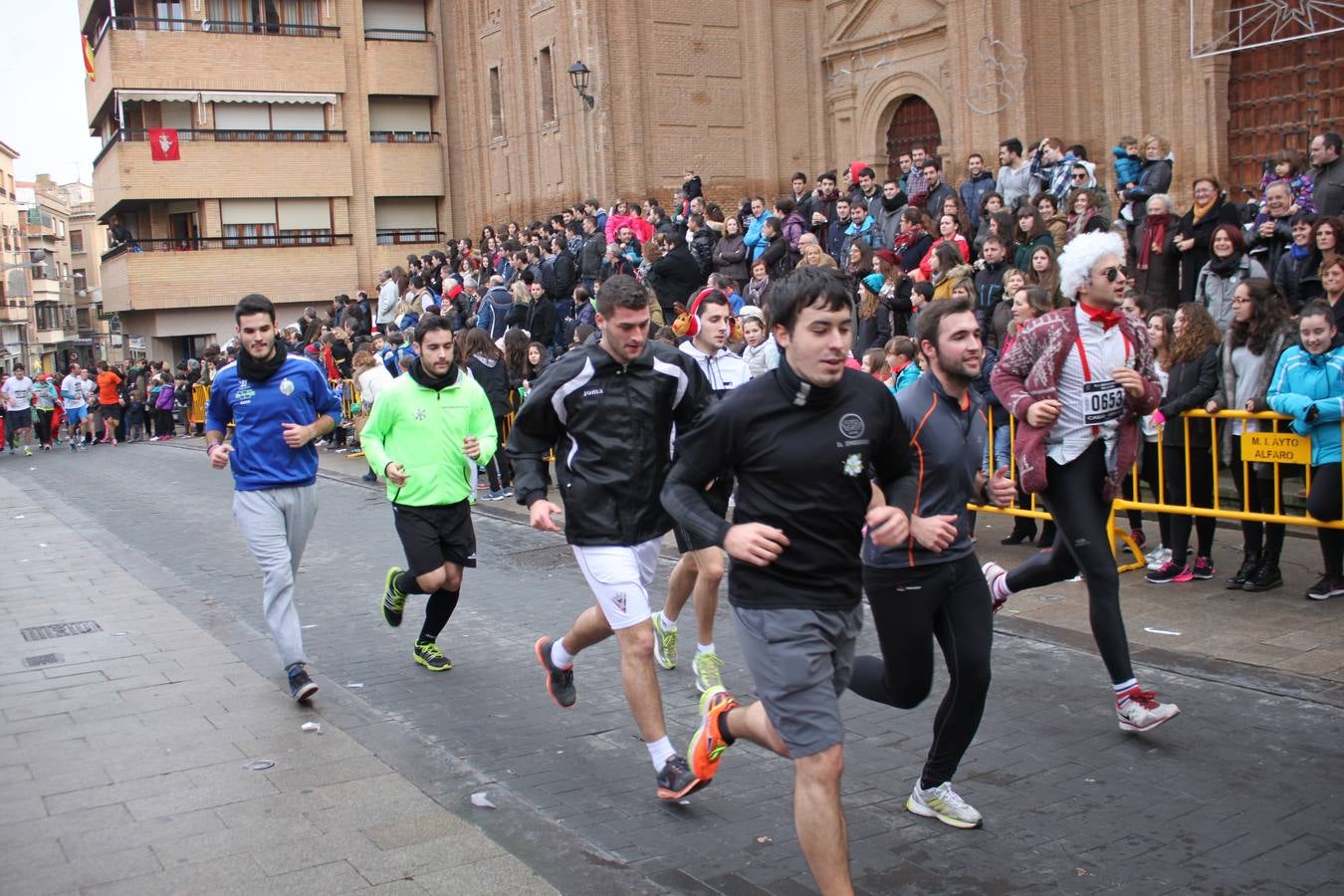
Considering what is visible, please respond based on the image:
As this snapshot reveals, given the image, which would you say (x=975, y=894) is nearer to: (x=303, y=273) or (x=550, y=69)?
(x=550, y=69)

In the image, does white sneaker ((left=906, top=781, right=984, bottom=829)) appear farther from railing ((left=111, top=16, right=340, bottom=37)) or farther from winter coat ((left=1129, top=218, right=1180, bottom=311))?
railing ((left=111, top=16, right=340, bottom=37))

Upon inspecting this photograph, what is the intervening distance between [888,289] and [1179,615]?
21.2ft

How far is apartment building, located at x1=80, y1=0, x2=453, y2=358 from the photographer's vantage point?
44625mm

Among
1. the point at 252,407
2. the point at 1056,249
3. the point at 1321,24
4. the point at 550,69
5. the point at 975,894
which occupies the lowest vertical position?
the point at 975,894

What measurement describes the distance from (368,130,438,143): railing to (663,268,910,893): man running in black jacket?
1777 inches

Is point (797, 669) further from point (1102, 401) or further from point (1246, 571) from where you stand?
point (1246, 571)

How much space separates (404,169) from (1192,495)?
41.2 m

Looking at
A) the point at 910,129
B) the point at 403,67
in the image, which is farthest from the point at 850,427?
the point at 403,67

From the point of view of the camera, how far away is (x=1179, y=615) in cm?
838

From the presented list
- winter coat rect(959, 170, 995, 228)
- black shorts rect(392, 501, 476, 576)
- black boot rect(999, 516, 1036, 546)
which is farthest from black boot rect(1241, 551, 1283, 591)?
winter coat rect(959, 170, 995, 228)

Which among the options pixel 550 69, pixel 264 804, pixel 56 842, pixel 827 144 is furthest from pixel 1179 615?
pixel 550 69

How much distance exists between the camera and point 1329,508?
27.3ft

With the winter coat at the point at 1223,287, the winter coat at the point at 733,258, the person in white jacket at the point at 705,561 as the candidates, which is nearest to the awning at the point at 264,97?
the winter coat at the point at 733,258

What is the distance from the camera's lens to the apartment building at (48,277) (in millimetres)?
98188
